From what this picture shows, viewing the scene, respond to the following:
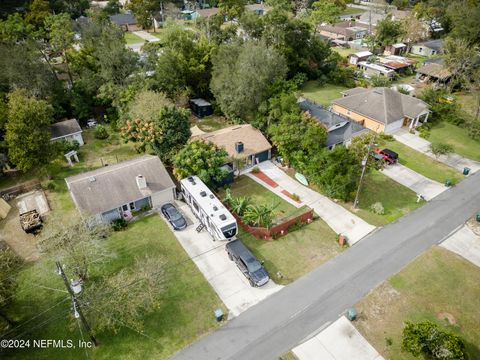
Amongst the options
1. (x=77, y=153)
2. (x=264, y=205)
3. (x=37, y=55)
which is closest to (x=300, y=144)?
(x=264, y=205)

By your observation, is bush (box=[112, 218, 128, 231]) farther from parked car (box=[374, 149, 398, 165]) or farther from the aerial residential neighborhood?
parked car (box=[374, 149, 398, 165])

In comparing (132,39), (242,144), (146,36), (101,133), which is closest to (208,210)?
(242,144)

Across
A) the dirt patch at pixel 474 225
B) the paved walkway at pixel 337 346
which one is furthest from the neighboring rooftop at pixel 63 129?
the dirt patch at pixel 474 225

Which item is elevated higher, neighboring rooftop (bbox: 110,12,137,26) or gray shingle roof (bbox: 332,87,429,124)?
neighboring rooftop (bbox: 110,12,137,26)

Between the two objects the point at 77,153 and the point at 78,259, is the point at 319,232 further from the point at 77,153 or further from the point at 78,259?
the point at 77,153

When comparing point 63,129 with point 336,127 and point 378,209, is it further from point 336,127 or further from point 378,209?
point 378,209

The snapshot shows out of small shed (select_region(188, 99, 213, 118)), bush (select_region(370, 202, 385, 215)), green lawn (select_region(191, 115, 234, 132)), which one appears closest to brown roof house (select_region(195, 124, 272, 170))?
green lawn (select_region(191, 115, 234, 132))
